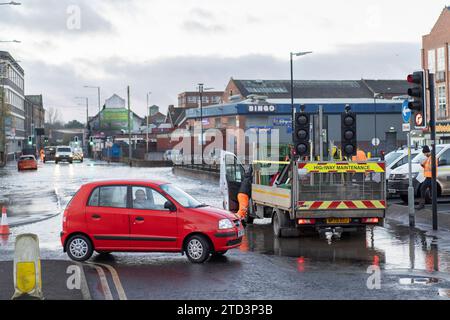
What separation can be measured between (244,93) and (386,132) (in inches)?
1299

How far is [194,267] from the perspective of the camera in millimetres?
12398

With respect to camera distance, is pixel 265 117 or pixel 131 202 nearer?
pixel 131 202

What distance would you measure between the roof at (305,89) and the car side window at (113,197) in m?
86.4

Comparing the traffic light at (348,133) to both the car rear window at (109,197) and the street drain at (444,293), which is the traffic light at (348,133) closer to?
the car rear window at (109,197)

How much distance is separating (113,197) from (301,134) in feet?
18.7

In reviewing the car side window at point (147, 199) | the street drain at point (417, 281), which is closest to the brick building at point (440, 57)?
the car side window at point (147, 199)

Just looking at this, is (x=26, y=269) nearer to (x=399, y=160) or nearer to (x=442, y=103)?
(x=399, y=160)

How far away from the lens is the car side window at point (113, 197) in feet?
43.0

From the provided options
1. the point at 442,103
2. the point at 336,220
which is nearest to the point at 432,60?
the point at 442,103

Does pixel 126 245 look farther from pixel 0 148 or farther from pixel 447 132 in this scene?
pixel 0 148

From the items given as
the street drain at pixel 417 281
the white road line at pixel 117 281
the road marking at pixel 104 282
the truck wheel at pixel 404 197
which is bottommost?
the street drain at pixel 417 281

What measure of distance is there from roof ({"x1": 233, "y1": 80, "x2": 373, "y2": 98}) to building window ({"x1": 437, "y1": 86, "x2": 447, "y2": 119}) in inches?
1229
